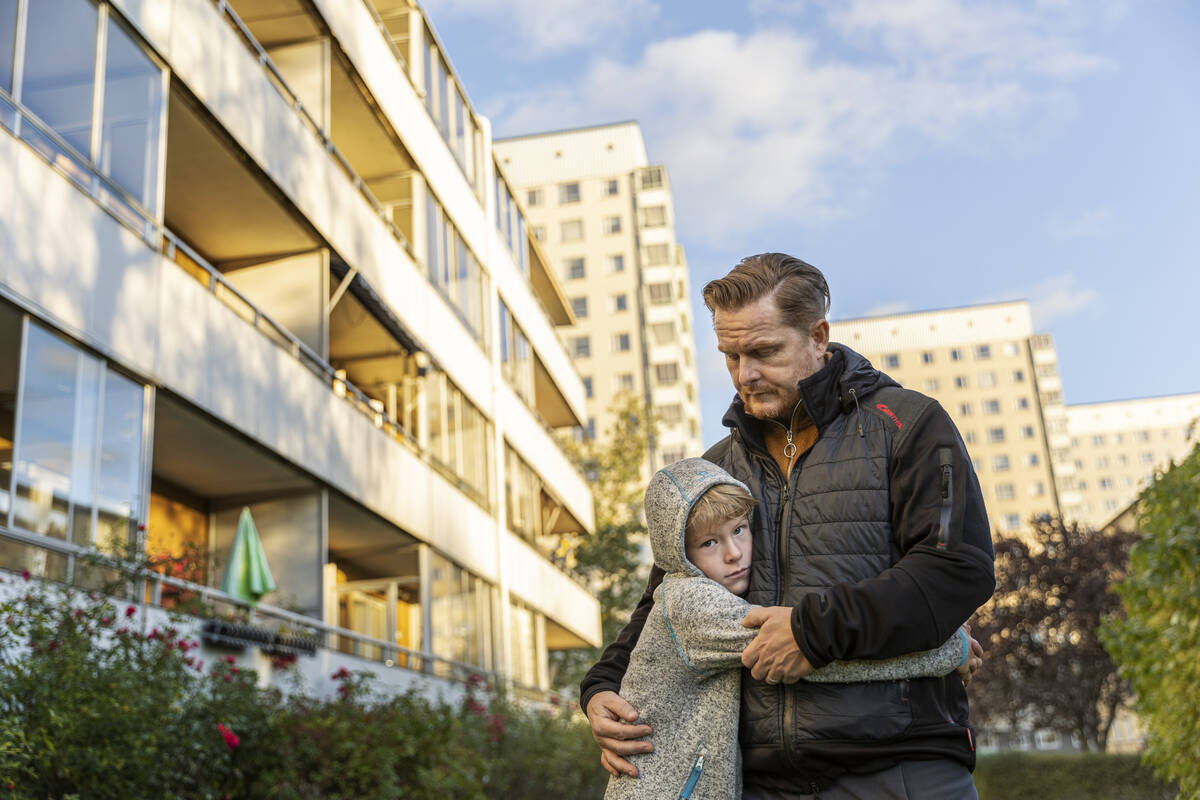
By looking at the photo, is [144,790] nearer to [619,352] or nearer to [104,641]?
[104,641]

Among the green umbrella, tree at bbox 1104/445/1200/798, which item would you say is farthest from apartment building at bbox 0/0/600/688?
tree at bbox 1104/445/1200/798

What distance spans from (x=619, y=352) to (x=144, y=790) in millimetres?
71322

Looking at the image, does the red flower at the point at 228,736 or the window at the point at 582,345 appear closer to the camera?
the red flower at the point at 228,736

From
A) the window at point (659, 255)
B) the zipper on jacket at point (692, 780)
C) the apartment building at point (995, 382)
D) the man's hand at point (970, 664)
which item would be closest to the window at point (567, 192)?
the window at point (659, 255)

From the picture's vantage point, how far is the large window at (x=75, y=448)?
10.4 meters

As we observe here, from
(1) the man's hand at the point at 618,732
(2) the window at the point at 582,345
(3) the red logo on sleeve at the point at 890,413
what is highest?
(2) the window at the point at 582,345

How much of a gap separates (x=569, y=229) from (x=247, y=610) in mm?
69869

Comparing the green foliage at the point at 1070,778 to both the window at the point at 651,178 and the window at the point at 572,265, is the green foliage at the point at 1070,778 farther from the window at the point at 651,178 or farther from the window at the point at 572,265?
Answer: the window at the point at 651,178

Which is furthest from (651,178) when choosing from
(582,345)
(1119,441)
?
(1119,441)

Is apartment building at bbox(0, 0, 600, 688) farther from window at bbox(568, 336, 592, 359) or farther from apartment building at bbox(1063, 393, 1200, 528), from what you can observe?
apartment building at bbox(1063, 393, 1200, 528)

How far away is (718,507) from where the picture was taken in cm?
329

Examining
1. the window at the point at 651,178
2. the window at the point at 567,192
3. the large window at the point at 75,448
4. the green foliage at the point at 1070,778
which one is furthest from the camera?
the window at the point at 567,192

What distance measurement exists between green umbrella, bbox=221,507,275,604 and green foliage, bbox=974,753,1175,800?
50.7 feet

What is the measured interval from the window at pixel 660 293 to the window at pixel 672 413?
6579 millimetres
